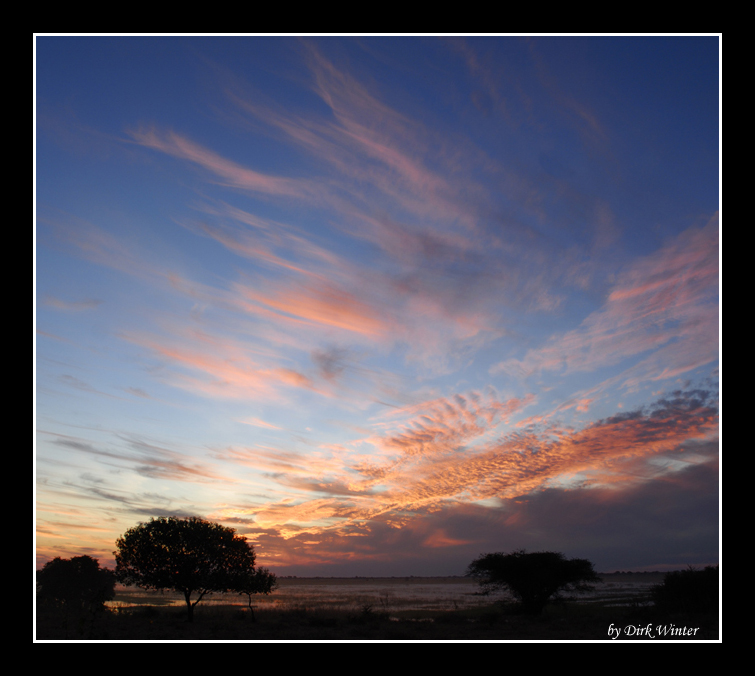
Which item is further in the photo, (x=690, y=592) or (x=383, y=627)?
(x=690, y=592)

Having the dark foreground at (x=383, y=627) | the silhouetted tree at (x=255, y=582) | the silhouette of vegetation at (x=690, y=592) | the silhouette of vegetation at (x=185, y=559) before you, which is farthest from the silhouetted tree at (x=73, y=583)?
the silhouette of vegetation at (x=690, y=592)

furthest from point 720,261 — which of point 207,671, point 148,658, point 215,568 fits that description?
point 215,568

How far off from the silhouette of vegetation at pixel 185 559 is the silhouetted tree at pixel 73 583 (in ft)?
66.8

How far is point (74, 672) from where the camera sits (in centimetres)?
1830

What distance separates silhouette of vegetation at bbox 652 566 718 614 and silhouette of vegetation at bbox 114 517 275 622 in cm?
3832

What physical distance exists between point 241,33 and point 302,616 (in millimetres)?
50700

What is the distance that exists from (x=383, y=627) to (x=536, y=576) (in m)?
20.4

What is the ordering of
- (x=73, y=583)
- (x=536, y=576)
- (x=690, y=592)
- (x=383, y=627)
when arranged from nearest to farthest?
(x=383, y=627) < (x=690, y=592) < (x=536, y=576) < (x=73, y=583)

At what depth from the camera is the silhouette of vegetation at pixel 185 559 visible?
4316 centimetres

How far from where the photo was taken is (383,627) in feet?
126

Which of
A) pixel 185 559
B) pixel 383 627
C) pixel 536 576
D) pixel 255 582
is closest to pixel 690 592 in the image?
pixel 536 576

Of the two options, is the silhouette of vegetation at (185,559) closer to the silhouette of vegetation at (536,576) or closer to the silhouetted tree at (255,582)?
the silhouetted tree at (255,582)

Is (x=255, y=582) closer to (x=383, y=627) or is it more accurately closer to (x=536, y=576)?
(x=383, y=627)
